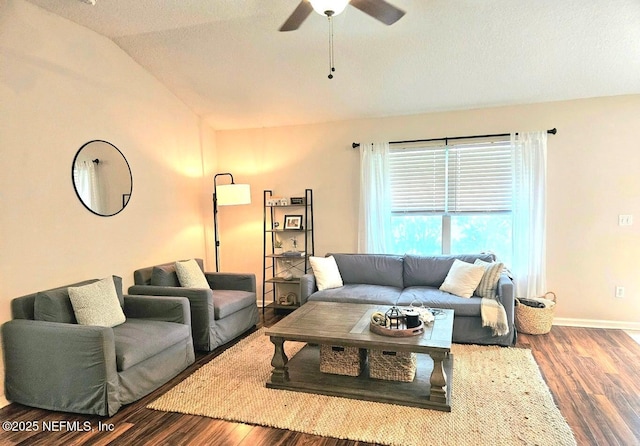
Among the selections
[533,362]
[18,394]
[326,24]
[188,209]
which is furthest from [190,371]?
[326,24]

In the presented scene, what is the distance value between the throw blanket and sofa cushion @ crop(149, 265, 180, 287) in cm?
312

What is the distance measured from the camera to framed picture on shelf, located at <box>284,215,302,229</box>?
5.12 m

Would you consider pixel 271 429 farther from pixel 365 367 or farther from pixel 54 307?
pixel 54 307

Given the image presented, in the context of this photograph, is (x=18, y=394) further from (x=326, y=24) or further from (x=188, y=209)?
(x=326, y=24)

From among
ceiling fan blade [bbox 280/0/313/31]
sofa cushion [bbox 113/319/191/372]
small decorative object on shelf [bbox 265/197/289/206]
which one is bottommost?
sofa cushion [bbox 113/319/191/372]

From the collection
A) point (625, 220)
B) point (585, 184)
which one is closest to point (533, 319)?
point (625, 220)

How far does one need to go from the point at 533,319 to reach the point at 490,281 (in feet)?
2.22

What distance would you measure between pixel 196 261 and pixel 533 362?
356cm

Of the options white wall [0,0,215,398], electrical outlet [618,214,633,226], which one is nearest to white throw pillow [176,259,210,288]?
white wall [0,0,215,398]

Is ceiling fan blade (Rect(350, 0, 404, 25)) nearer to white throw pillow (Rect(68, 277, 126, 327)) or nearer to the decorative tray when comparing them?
the decorative tray

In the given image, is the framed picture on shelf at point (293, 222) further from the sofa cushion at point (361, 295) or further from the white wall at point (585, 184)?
the white wall at point (585, 184)

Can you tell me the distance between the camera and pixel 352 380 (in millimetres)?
2896

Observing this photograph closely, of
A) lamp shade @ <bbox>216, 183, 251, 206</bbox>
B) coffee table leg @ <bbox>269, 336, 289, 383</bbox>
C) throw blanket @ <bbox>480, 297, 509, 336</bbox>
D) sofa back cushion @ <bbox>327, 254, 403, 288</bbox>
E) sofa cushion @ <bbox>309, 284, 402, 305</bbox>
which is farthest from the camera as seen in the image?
lamp shade @ <bbox>216, 183, 251, 206</bbox>

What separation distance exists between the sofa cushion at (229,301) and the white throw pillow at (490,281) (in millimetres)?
2386
